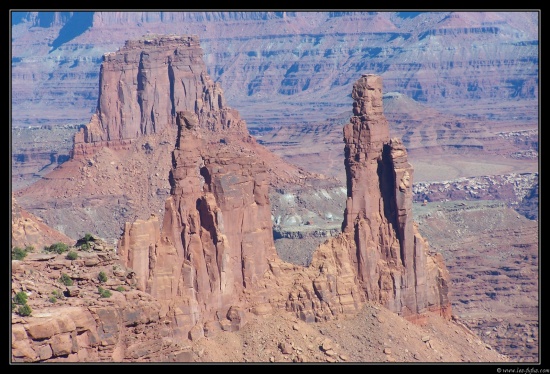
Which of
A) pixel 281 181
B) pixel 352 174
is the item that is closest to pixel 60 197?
pixel 281 181

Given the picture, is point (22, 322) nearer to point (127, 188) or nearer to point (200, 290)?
point (200, 290)

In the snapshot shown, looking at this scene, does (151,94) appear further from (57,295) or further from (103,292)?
(57,295)

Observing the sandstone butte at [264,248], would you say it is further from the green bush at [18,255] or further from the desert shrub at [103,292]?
the desert shrub at [103,292]

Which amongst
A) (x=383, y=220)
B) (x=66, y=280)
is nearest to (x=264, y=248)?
(x=383, y=220)

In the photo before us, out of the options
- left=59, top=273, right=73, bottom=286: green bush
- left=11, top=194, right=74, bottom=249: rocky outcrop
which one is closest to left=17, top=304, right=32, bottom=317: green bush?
left=59, top=273, right=73, bottom=286: green bush

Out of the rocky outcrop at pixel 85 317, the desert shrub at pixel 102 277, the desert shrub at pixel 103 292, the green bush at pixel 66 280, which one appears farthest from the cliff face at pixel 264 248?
the desert shrub at pixel 103 292

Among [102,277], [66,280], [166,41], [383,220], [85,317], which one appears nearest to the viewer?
[85,317]
